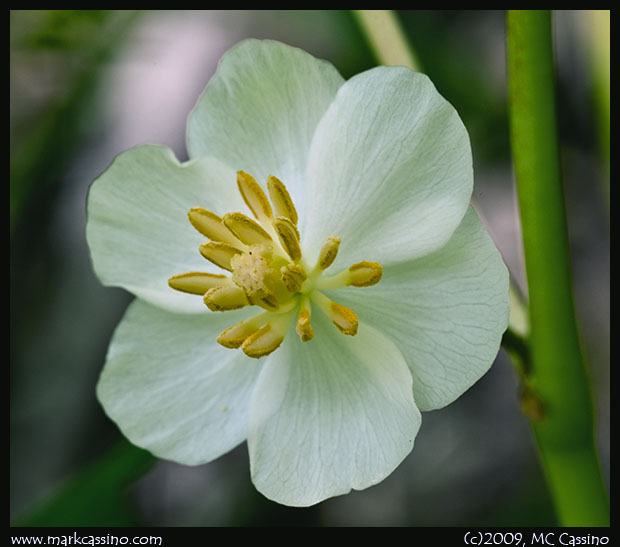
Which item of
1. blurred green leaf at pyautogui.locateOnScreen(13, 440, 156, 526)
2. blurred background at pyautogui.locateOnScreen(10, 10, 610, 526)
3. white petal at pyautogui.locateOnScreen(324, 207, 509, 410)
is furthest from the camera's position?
blurred background at pyautogui.locateOnScreen(10, 10, 610, 526)

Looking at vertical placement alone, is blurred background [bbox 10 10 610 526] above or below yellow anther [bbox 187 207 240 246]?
below

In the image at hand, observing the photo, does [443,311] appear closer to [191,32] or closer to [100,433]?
[100,433]

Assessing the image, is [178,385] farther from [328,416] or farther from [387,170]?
[387,170]

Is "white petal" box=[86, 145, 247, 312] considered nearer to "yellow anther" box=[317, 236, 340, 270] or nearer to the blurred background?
"yellow anther" box=[317, 236, 340, 270]

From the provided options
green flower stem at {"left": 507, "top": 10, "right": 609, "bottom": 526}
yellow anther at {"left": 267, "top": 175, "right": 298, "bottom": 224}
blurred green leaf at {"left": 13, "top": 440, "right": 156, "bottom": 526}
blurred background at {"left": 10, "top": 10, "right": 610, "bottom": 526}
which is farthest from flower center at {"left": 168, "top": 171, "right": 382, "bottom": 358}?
blurred background at {"left": 10, "top": 10, "right": 610, "bottom": 526}

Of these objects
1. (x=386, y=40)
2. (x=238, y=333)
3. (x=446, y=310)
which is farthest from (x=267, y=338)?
(x=386, y=40)

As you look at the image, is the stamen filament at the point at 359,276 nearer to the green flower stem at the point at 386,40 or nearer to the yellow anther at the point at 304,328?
the yellow anther at the point at 304,328
